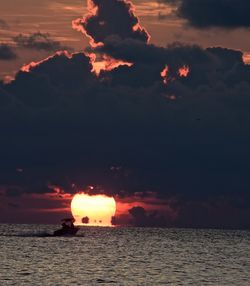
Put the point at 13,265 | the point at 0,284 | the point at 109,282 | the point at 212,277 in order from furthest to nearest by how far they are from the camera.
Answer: the point at 13,265 < the point at 212,277 < the point at 109,282 < the point at 0,284

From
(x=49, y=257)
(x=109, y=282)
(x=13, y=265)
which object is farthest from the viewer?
(x=49, y=257)

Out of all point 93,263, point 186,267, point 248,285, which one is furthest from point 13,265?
point 248,285

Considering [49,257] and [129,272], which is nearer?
[129,272]

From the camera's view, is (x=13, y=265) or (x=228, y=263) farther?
(x=228, y=263)

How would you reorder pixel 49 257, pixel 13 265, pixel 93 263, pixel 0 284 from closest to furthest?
pixel 0 284, pixel 13 265, pixel 93 263, pixel 49 257

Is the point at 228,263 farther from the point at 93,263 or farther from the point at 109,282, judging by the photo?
the point at 109,282

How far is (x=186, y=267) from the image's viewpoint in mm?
160125

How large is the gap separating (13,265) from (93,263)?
17.2 m

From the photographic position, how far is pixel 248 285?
424 feet

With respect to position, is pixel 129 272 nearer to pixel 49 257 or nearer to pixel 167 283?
pixel 167 283

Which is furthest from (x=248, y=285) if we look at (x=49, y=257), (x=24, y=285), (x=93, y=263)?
(x=49, y=257)

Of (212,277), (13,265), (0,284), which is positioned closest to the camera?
(0,284)

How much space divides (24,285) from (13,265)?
3568 centimetres

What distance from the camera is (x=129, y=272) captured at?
145125 millimetres
